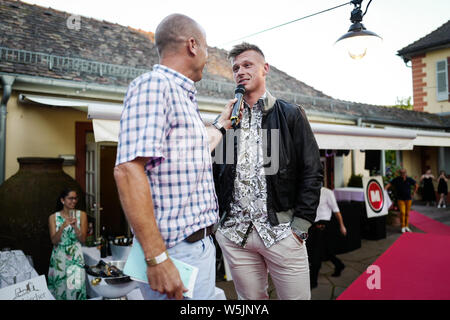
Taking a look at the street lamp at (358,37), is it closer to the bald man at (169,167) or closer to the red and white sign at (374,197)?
the bald man at (169,167)

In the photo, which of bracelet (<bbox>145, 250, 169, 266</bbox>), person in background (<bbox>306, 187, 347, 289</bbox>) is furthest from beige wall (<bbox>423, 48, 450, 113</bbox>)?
bracelet (<bbox>145, 250, 169, 266</bbox>)

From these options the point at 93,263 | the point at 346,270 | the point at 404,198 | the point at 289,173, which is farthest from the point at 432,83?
the point at 93,263

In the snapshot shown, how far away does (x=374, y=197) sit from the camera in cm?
751

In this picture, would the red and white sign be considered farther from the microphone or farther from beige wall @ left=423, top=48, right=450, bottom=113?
beige wall @ left=423, top=48, right=450, bottom=113

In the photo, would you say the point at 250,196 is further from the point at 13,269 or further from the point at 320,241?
the point at 320,241

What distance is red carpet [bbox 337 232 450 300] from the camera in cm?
349

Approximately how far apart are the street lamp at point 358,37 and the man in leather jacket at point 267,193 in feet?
9.09

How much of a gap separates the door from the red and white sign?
5.38 metres

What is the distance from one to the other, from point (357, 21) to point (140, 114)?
4.15 metres

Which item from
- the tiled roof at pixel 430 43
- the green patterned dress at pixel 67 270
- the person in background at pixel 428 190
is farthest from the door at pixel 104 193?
the tiled roof at pixel 430 43

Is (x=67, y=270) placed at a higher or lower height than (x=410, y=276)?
higher

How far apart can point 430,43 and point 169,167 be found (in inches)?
654
